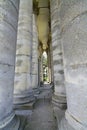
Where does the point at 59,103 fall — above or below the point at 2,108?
below

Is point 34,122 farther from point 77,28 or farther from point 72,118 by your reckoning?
point 77,28

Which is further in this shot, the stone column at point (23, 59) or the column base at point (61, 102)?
the stone column at point (23, 59)

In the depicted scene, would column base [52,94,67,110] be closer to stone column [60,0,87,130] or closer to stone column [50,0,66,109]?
stone column [50,0,66,109]

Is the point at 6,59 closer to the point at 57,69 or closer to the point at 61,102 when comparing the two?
the point at 61,102

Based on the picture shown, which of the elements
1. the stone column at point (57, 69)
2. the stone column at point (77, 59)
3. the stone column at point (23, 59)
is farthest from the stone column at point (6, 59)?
the stone column at point (23, 59)

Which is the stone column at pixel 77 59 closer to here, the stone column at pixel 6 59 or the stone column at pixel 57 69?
the stone column at pixel 6 59

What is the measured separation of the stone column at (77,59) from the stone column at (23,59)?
3.37 meters

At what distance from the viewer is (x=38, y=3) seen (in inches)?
409

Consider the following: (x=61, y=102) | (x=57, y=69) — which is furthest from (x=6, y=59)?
(x=57, y=69)

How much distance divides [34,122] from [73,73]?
2389 millimetres

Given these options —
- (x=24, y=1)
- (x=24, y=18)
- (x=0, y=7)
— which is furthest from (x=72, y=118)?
(x=24, y=1)

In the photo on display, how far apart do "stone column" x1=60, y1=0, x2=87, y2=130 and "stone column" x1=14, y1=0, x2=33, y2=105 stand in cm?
337

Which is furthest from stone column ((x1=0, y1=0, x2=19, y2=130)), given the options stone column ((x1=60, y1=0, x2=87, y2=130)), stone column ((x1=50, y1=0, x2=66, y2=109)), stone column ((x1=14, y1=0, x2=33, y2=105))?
stone column ((x1=14, y1=0, x2=33, y2=105))

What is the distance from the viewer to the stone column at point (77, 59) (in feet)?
5.49
